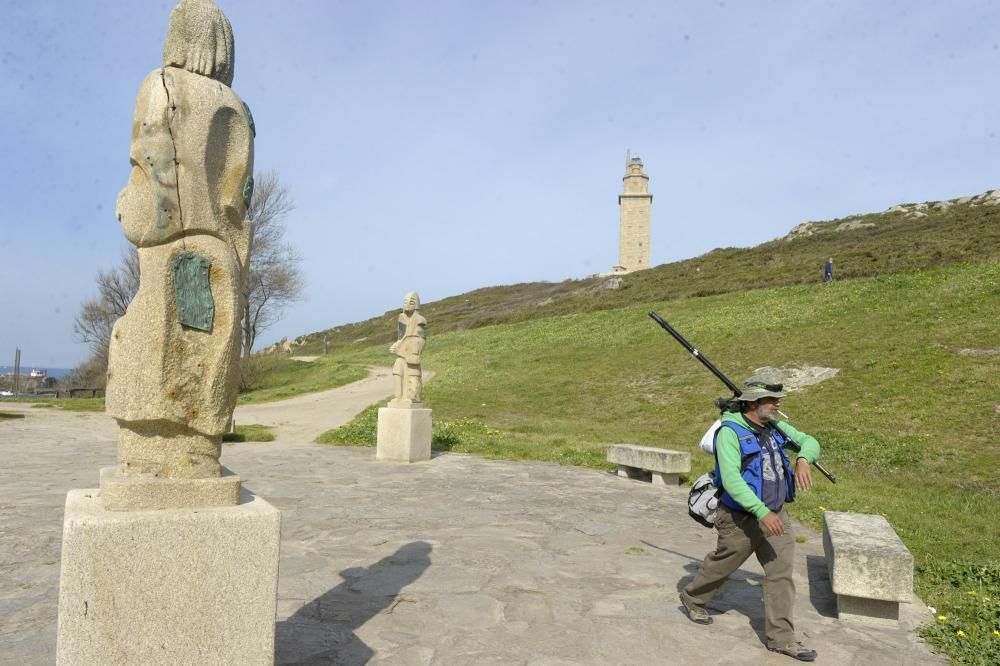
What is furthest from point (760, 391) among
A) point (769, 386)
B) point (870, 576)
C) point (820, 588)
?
point (820, 588)

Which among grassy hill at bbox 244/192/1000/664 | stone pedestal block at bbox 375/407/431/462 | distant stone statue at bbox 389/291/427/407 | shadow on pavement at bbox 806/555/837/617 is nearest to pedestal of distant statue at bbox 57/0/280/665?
shadow on pavement at bbox 806/555/837/617

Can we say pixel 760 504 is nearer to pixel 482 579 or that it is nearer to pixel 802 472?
pixel 802 472

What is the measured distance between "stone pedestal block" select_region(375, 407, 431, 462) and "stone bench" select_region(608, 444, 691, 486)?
3159 mm

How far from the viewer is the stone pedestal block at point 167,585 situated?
2.79 metres

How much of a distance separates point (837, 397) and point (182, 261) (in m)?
16.3

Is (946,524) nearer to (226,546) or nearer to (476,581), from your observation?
(476,581)

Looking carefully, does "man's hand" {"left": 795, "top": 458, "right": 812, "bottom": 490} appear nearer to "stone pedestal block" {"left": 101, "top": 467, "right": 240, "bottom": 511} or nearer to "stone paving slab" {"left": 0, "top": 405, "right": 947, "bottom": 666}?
"stone paving slab" {"left": 0, "top": 405, "right": 947, "bottom": 666}

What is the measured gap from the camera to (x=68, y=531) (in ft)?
9.11

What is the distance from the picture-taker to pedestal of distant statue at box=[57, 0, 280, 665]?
9.30ft

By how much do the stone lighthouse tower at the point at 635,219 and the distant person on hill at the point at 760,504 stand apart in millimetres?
70939

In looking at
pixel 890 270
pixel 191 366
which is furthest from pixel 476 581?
pixel 890 270

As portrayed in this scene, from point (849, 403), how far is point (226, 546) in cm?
1578

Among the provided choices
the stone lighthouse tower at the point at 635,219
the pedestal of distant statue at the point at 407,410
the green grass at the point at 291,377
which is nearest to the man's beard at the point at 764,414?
the pedestal of distant statue at the point at 407,410

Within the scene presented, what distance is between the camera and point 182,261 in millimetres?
3148
